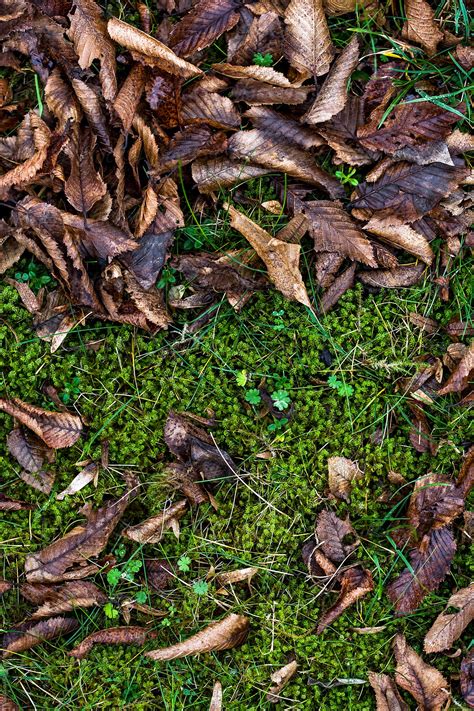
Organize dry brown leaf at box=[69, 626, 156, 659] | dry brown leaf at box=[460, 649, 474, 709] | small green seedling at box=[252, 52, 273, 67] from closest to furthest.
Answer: dry brown leaf at box=[460, 649, 474, 709] → dry brown leaf at box=[69, 626, 156, 659] → small green seedling at box=[252, 52, 273, 67]

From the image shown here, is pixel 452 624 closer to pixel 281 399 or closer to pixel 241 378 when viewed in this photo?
pixel 281 399

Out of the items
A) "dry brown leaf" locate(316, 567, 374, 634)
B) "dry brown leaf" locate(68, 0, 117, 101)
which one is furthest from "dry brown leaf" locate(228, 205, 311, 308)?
"dry brown leaf" locate(316, 567, 374, 634)

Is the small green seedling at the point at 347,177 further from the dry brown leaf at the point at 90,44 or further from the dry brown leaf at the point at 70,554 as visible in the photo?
the dry brown leaf at the point at 70,554

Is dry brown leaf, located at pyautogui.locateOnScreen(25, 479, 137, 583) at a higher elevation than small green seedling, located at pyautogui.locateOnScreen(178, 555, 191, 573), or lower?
higher

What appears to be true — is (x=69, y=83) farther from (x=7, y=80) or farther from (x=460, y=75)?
(x=460, y=75)

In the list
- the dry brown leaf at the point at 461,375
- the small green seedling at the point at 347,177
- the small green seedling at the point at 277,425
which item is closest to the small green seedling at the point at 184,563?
the small green seedling at the point at 277,425

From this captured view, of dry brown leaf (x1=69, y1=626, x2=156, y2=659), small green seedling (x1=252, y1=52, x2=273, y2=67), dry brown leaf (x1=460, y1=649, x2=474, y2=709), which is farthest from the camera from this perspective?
small green seedling (x1=252, y1=52, x2=273, y2=67)

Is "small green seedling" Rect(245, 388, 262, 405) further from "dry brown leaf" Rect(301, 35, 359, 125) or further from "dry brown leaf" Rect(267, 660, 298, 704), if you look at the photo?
"dry brown leaf" Rect(301, 35, 359, 125)
